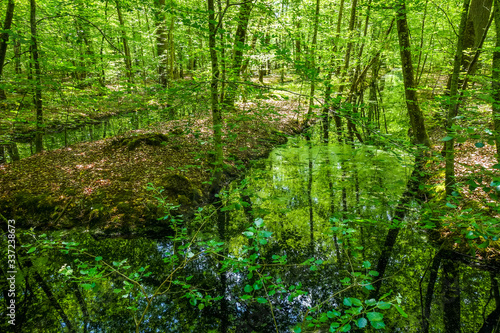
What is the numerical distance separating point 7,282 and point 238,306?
13.6ft

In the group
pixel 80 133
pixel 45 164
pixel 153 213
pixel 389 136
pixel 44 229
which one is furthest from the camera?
pixel 80 133

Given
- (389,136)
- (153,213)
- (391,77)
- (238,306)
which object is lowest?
(238,306)

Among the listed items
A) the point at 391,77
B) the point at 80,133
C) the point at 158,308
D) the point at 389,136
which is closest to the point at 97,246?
the point at 158,308

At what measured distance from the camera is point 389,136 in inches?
131

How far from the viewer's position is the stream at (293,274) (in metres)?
3.42

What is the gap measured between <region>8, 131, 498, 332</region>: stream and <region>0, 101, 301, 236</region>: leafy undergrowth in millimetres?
588

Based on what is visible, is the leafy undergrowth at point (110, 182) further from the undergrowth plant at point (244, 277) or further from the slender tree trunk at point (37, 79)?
the slender tree trunk at point (37, 79)

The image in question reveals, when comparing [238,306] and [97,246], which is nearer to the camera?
[238,306]

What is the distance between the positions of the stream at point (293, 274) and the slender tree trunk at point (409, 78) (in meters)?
2.39

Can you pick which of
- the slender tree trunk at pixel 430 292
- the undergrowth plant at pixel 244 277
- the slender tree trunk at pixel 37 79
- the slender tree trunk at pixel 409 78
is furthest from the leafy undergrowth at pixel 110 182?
the slender tree trunk at pixel 430 292

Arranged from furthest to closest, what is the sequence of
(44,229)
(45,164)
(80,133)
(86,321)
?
(80,133) < (45,164) < (44,229) < (86,321)

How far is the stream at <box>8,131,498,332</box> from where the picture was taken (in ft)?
11.2

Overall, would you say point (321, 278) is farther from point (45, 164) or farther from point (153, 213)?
point (45, 164)

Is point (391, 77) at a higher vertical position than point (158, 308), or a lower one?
higher
